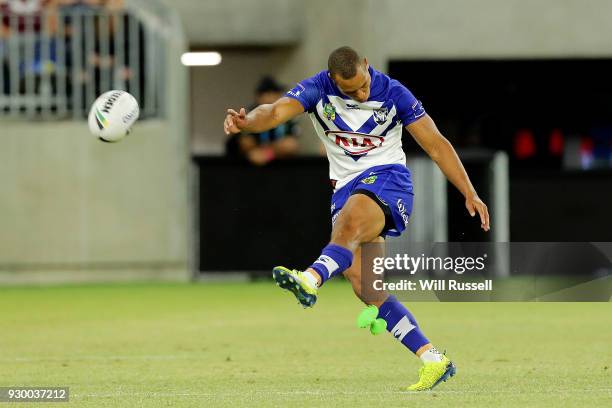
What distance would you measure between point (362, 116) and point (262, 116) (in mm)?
577

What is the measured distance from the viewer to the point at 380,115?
27.6 ft

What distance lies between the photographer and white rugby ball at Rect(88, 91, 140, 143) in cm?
932

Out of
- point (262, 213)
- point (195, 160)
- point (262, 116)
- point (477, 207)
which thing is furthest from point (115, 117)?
point (195, 160)

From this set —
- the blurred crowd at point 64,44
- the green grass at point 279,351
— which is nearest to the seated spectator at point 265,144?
the blurred crowd at point 64,44

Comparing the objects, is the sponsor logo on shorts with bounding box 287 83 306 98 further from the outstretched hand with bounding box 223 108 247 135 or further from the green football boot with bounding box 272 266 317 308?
the green football boot with bounding box 272 266 317 308

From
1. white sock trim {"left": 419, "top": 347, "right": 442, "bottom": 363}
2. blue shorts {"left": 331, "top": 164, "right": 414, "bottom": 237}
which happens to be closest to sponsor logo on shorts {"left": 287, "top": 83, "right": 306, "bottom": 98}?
blue shorts {"left": 331, "top": 164, "right": 414, "bottom": 237}

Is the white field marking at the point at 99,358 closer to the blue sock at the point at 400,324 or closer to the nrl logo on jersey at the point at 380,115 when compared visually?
the blue sock at the point at 400,324

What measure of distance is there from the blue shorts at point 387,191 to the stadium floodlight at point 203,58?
13.3 meters

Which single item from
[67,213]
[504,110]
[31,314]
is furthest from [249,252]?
[504,110]

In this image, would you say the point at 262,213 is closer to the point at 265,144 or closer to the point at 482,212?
the point at 265,144

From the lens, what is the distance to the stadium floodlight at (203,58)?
2167 cm

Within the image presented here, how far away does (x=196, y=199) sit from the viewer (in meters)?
19.1

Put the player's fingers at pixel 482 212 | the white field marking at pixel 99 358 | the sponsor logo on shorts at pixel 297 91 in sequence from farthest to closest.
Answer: the white field marking at pixel 99 358 < the sponsor logo on shorts at pixel 297 91 < the player's fingers at pixel 482 212

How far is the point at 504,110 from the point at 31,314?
12.0 m
